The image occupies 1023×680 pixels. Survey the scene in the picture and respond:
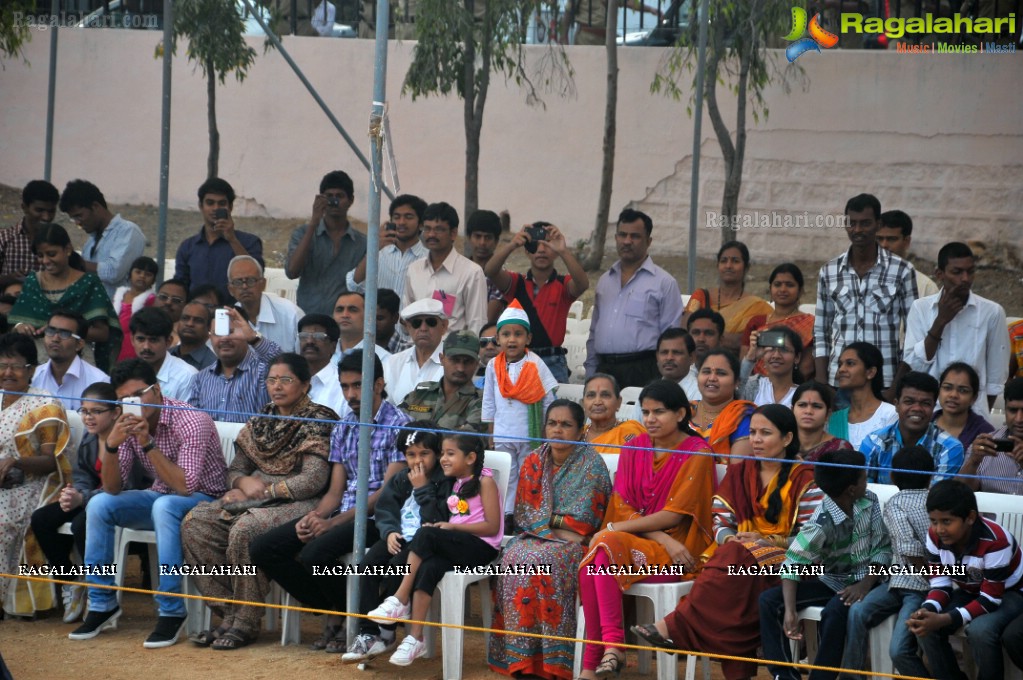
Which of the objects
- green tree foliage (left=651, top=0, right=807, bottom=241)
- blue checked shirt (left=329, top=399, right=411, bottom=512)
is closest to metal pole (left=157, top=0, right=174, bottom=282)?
blue checked shirt (left=329, top=399, right=411, bottom=512)

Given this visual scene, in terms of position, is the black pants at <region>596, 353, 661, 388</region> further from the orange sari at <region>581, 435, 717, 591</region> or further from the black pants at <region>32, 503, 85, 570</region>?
the black pants at <region>32, 503, 85, 570</region>

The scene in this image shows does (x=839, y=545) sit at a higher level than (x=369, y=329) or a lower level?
lower

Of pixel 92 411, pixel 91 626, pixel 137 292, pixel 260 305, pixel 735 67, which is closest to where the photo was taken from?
pixel 91 626

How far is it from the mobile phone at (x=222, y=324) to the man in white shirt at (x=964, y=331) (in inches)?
136

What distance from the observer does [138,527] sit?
648 centimetres

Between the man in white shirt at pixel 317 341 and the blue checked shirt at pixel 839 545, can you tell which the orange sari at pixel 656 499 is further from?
the man in white shirt at pixel 317 341

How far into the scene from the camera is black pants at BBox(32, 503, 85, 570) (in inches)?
262

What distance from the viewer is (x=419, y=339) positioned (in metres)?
7.25

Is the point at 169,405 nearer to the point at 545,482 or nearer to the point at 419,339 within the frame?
the point at 419,339

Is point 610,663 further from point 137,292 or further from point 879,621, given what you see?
point 137,292

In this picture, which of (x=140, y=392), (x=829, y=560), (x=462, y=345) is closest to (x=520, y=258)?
(x=462, y=345)

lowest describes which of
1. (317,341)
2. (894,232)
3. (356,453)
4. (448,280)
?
(356,453)

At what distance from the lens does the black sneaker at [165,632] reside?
6223 mm

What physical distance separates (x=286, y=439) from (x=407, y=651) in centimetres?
127
